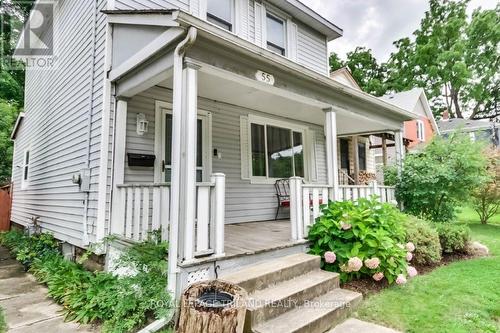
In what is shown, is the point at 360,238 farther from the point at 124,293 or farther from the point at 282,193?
the point at 282,193

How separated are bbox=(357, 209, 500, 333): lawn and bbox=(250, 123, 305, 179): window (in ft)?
11.7

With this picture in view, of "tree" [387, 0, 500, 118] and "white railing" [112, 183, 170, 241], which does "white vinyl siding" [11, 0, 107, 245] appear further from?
"tree" [387, 0, 500, 118]

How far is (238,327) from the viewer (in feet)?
8.00

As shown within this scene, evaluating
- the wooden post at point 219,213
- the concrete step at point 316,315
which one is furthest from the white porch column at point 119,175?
the concrete step at point 316,315

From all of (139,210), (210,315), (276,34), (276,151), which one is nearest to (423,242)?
(276,151)

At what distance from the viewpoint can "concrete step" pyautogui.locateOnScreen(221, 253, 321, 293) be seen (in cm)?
313

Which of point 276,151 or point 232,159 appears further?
point 276,151

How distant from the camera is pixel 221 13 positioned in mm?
6629

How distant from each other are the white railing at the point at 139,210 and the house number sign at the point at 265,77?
1860mm

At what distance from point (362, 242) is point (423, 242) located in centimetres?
169

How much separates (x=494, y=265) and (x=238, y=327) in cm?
486

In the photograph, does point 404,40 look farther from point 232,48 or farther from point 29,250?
point 29,250

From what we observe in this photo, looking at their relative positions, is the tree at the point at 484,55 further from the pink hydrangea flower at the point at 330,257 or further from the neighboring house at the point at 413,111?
the pink hydrangea flower at the point at 330,257

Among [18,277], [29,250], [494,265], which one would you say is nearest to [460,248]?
[494,265]
